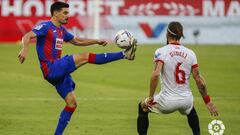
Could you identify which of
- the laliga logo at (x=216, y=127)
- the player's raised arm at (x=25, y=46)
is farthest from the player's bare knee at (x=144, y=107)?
the laliga logo at (x=216, y=127)

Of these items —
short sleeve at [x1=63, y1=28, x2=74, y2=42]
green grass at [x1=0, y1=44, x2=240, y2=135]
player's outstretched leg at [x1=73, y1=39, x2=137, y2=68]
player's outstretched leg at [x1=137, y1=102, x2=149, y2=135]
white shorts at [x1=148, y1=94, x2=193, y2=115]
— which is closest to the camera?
white shorts at [x1=148, y1=94, x2=193, y2=115]

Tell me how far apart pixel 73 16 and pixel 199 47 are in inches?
272

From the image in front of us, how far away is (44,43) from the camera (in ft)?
45.2

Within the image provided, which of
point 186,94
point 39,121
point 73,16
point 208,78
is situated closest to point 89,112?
point 39,121

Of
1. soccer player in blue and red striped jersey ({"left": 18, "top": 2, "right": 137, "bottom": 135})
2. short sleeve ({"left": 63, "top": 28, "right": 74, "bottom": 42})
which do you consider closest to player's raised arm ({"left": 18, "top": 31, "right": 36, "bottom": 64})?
soccer player in blue and red striped jersey ({"left": 18, "top": 2, "right": 137, "bottom": 135})

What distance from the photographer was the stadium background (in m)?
16.8

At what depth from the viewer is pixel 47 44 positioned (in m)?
13.8

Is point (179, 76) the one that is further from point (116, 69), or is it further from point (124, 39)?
point (116, 69)

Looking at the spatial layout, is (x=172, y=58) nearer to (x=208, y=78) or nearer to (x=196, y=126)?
(x=196, y=126)

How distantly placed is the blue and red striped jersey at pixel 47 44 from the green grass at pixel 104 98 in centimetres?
195

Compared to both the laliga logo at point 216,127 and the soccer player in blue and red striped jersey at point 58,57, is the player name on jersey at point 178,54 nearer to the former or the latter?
the soccer player in blue and red striped jersey at point 58,57

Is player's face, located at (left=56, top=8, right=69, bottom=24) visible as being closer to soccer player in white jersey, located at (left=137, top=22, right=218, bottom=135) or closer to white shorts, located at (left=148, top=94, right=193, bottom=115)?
soccer player in white jersey, located at (left=137, top=22, right=218, bottom=135)

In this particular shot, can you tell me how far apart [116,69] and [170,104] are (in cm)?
1735

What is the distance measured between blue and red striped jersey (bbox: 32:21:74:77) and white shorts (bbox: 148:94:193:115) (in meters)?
2.19
